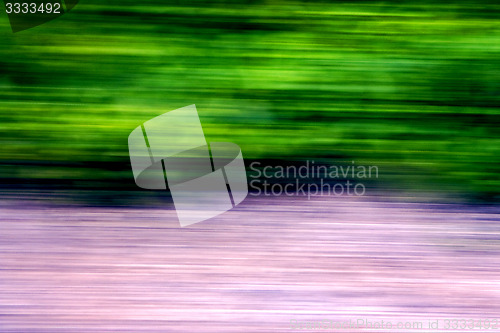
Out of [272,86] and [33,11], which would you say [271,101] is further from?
[33,11]

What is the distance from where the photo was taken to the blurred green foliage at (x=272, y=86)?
425cm

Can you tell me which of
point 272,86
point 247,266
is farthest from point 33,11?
point 247,266

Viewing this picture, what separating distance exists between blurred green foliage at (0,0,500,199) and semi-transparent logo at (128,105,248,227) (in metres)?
0.07

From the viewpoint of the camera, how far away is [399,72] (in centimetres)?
429

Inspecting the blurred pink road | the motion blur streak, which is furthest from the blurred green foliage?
the blurred pink road

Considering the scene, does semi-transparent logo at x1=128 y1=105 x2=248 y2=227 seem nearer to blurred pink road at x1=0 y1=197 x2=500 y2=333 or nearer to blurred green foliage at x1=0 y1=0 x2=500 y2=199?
blurred green foliage at x1=0 y1=0 x2=500 y2=199

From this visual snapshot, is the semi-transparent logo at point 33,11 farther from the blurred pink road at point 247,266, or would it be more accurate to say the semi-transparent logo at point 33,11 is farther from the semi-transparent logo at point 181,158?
the blurred pink road at point 247,266

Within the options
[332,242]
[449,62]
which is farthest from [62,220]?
[449,62]

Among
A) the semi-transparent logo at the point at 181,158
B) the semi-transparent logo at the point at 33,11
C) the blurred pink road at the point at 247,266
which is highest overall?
the semi-transparent logo at the point at 33,11

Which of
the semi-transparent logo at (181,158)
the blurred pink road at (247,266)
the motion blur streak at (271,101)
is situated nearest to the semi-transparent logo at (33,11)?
the motion blur streak at (271,101)

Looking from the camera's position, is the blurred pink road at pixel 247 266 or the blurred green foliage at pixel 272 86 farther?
the blurred green foliage at pixel 272 86

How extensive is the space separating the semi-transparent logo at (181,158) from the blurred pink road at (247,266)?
208 mm

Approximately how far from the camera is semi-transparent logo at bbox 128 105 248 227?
13.8 feet

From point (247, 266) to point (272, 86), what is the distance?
144cm
